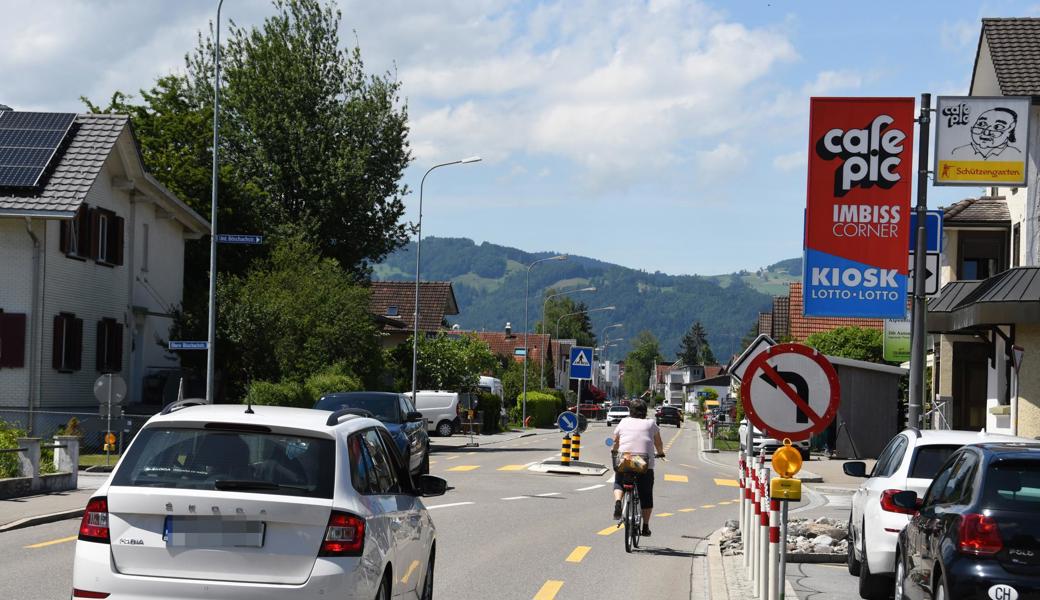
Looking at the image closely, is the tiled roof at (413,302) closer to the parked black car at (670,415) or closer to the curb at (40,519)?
the parked black car at (670,415)

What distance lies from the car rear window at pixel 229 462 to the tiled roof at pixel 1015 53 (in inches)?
966

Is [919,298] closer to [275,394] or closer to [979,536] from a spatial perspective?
[979,536]

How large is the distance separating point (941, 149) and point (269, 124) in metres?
36.4

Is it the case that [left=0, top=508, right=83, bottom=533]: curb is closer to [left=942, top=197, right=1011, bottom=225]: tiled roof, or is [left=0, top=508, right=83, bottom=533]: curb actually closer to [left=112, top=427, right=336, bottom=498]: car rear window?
[left=112, top=427, right=336, bottom=498]: car rear window

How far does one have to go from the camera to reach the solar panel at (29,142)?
3148 centimetres

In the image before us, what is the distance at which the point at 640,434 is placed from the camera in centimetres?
1554

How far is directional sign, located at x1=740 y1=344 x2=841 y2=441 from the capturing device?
9.47m

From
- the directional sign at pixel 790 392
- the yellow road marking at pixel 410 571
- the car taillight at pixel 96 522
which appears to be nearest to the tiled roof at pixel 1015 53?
the directional sign at pixel 790 392

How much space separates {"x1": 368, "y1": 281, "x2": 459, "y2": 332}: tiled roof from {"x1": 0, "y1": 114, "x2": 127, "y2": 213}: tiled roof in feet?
155

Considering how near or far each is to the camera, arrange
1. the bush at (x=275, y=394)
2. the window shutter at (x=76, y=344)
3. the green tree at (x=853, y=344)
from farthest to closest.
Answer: the green tree at (x=853, y=344) → the window shutter at (x=76, y=344) → the bush at (x=275, y=394)

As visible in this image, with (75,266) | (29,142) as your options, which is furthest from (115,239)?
(29,142)

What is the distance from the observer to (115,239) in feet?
118

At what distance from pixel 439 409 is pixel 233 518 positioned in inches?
1871

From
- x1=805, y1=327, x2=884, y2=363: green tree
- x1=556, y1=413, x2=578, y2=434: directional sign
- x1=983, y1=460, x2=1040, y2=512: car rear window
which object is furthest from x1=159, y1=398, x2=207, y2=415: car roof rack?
x1=805, y1=327, x2=884, y2=363: green tree
